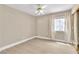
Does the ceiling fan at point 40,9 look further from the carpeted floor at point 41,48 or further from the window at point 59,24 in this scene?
the carpeted floor at point 41,48

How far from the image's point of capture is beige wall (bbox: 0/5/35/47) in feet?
4.93

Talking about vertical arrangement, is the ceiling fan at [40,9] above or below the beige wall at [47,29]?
above

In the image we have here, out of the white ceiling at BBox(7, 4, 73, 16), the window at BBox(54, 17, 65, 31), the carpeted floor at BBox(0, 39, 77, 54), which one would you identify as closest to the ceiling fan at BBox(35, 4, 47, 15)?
the white ceiling at BBox(7, 4, 73, 16)

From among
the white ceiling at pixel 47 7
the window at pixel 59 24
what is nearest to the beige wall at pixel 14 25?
the white ceiling at pixel 47 7

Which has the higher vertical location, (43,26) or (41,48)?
(43,26)

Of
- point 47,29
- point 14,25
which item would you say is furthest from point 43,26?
point 14,25

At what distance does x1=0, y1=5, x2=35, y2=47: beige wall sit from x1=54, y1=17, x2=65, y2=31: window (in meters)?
0.38

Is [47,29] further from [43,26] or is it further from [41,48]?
[41,48]

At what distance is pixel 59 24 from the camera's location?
1609mm

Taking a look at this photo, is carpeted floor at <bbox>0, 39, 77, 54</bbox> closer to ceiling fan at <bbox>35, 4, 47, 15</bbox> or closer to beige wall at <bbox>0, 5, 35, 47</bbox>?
beige wall at <bbox>0, 5, 35, 47</bbox>

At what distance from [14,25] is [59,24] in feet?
2.44

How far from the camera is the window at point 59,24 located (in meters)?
1.57

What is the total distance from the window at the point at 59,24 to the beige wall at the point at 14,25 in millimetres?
380
